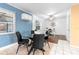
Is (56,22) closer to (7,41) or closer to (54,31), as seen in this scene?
(54,31)

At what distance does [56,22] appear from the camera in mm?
12633

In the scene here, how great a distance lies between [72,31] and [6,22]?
10.3ft

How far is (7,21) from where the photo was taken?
5145mm

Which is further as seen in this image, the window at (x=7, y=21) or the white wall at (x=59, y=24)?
the white wall at (x=59, y=24)

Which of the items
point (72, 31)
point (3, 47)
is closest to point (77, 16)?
point (72, 31)

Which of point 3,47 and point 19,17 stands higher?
point 19,17

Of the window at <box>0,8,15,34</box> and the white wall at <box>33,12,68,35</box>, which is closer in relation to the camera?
the window at <box>0,8,15,34</box>

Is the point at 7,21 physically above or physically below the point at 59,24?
below

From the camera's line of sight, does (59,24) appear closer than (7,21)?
No

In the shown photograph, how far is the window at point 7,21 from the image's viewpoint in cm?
470

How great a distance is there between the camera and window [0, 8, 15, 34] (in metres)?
4.70

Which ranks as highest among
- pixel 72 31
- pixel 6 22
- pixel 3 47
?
pixel 6 22

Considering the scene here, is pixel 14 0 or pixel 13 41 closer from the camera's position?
pixel 14 0

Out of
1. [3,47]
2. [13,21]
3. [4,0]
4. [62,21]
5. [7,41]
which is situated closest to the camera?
[4,0]
